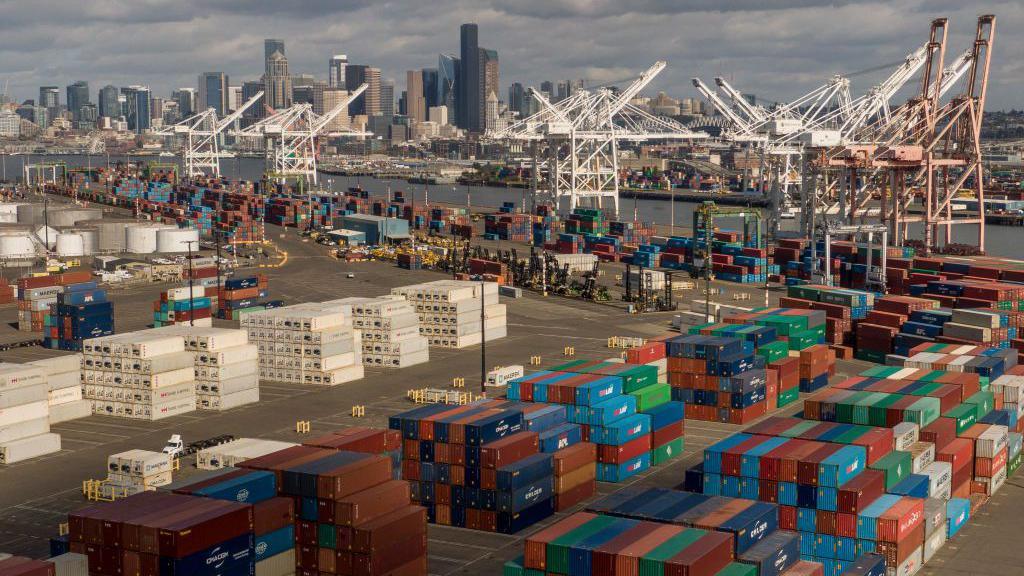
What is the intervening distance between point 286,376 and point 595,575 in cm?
3314

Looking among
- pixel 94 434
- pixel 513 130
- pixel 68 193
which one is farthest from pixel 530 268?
pixel 68 193

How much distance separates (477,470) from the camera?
36.3 m

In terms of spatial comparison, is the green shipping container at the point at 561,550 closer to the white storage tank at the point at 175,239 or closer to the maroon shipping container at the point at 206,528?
the maroon shipping container at the point at 206,528

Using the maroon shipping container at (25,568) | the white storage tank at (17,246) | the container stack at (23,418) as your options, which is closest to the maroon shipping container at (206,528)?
the maroon shipping container at (25,568)

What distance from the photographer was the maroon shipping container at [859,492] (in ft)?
108

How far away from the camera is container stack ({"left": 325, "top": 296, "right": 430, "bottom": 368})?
198ft

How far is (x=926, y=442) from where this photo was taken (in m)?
39.6

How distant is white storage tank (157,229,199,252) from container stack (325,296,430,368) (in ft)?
187

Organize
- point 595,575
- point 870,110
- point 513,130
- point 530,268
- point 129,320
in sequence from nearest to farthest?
point 595,575, point 129,320, point 530,268, point 870,110, point 513,130

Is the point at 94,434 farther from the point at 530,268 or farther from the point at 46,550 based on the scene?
the point at 530,268

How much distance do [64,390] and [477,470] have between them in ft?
73.7

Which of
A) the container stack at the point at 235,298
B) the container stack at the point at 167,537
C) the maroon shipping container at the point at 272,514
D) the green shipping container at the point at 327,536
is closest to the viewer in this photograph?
the container stack at the point at 167,537

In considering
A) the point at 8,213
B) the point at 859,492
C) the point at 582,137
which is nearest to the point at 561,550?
the point at 859,492

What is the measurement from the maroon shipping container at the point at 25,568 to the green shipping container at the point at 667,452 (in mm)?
22888
